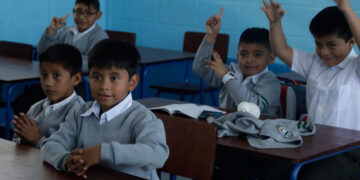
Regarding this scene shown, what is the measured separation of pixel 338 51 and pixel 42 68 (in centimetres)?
130

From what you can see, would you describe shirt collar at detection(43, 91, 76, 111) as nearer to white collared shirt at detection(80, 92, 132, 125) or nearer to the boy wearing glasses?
white collared shirt at detection(80, 92, 132, 125)

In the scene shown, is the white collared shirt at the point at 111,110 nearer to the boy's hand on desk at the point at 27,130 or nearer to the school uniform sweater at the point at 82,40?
the boy's hand on desk at the point at 27,130

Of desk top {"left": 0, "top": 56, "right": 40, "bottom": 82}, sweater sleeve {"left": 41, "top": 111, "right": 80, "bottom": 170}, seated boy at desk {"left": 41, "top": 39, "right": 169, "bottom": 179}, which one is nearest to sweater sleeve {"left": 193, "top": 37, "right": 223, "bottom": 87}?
desk top {"left": 0, "top": 56, "right": 40, "bottom": 82}

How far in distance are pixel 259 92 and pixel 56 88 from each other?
1.03 m

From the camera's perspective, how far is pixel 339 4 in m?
2.33

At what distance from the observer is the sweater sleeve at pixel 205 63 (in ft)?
9.61

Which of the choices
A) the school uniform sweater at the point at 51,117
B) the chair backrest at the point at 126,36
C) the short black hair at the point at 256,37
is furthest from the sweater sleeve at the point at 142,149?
the chair backrest at the point at 126,36

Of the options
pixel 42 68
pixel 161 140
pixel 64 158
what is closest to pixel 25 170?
pixel 64 158

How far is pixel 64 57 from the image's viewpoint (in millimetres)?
2232

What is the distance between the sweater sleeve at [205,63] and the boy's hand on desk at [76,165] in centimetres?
159

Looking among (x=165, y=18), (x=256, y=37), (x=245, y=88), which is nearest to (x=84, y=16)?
(x=165, y=18)

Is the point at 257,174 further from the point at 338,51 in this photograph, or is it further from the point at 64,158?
the point at 64,158

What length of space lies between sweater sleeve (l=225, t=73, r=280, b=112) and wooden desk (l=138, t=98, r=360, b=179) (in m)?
0.52

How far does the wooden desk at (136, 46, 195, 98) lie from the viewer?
4.11 metres
